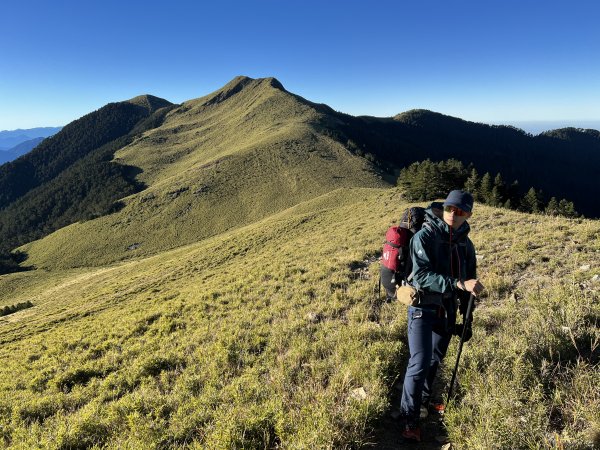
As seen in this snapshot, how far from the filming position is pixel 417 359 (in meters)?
3.97

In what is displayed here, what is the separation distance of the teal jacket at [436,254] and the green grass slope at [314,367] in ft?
4.71

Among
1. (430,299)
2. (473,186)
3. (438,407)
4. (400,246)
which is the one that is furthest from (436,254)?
(473,186)

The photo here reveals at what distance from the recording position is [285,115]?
12975 centimetres

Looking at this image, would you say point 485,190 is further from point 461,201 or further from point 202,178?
point 202,178

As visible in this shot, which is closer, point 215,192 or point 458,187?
point 458,187

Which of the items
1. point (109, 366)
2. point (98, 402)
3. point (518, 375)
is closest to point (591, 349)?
point (518, 375)

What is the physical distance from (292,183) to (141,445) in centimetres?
7557

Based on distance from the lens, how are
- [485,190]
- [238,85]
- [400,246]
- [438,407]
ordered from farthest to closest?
[238,85] < [485,190] < [400,246] < [438,407]

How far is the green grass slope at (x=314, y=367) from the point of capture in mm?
3791

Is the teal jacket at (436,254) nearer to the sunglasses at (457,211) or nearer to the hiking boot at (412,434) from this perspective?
the sunglasses at (457,211)

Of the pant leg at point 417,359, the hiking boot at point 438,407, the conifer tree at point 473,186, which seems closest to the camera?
the pant leg at point 417,359

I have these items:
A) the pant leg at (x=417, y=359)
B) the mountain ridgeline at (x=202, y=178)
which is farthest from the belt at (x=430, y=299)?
the mountain ridgeline at (x=202, y=178)

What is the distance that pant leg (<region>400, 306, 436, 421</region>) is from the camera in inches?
154

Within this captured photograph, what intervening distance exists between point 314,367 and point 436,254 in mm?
2961
